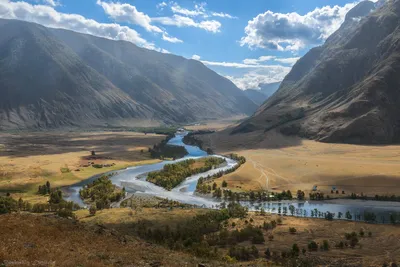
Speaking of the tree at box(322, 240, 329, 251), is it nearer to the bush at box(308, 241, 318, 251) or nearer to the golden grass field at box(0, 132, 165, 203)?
the bush at box(308, 241, 318, 251)

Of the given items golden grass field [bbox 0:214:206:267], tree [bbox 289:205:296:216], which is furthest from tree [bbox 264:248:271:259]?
tree [bbox 289:205:296:216]

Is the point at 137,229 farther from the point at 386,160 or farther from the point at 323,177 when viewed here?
the point at 386,160

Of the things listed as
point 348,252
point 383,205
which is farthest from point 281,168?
point 348,252

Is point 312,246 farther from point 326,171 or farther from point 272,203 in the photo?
point 326,171

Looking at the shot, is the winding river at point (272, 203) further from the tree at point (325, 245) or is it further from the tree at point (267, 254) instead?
the tree at point (267, 254)

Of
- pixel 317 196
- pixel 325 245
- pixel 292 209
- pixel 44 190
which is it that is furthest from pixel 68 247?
pixel 44 190

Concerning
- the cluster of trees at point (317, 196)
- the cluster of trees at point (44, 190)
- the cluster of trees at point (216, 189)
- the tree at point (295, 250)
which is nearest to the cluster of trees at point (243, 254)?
the tree at point (295, 250)
